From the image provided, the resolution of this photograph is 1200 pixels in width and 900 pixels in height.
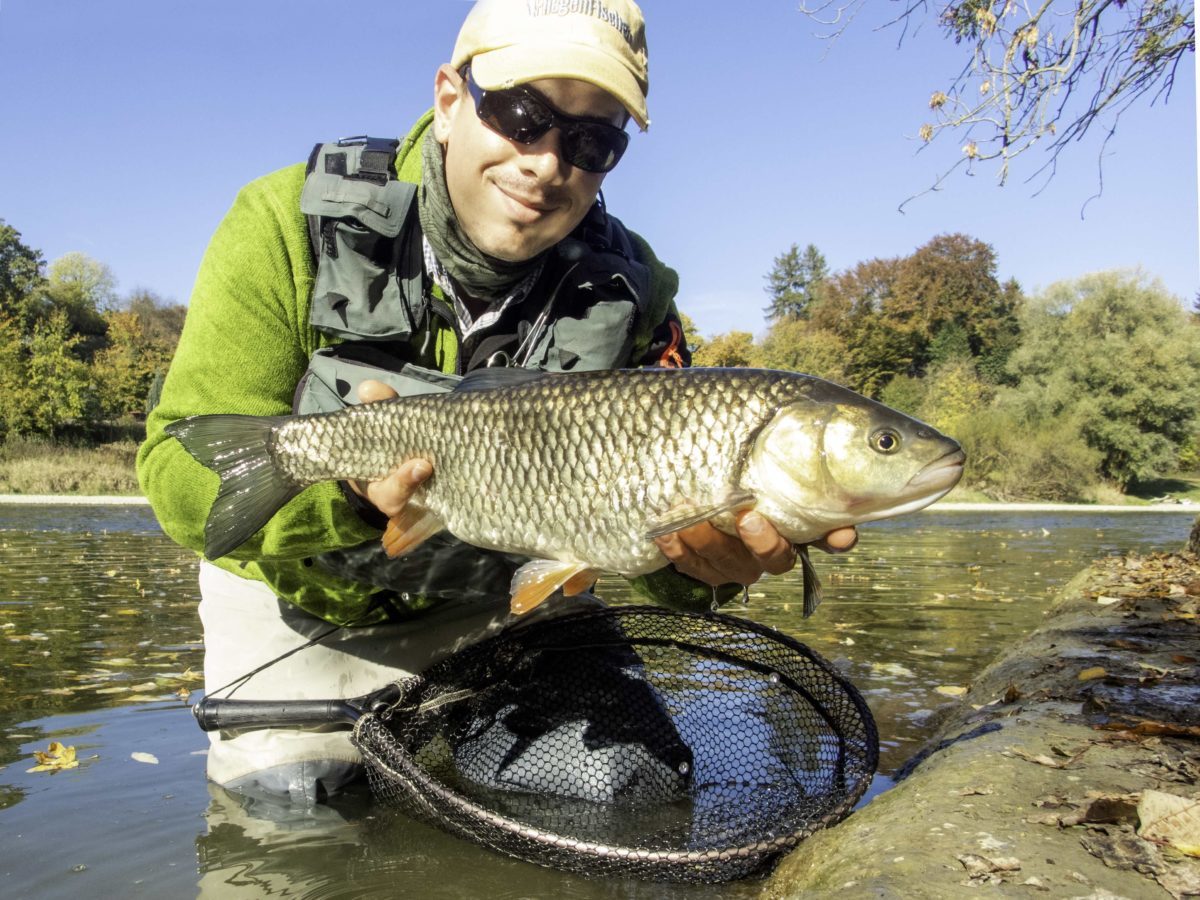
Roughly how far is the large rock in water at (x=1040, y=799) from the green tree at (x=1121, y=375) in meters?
37.5

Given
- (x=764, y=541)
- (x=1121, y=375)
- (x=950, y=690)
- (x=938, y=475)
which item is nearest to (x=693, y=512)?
(x=764, y=541)

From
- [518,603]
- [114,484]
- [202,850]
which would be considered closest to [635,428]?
[518,603]

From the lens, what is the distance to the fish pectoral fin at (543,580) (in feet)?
8.43

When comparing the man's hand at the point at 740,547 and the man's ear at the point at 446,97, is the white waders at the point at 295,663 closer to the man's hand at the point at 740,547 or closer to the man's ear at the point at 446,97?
the man's hand at the point at 740,547

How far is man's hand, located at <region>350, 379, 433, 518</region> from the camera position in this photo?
263cm

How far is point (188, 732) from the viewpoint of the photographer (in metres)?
4.25

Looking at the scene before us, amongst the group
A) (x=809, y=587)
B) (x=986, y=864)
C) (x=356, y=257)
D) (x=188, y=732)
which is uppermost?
(x=356, y=257)

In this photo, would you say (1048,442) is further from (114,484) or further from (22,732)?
(22,732)

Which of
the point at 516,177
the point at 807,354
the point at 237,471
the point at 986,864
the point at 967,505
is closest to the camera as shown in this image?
the point at 986,864

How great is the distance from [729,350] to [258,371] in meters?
50.4

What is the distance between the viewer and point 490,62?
2928 millimetres

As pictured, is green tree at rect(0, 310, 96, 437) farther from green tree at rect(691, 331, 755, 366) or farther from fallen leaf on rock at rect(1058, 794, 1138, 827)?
fallen leaf on rock at rect(1058, 794, 1138, 827)

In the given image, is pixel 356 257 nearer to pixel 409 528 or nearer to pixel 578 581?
pixel 409 528

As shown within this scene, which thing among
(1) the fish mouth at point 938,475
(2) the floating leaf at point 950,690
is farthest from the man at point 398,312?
(2) the floating leaf at point 950,690
